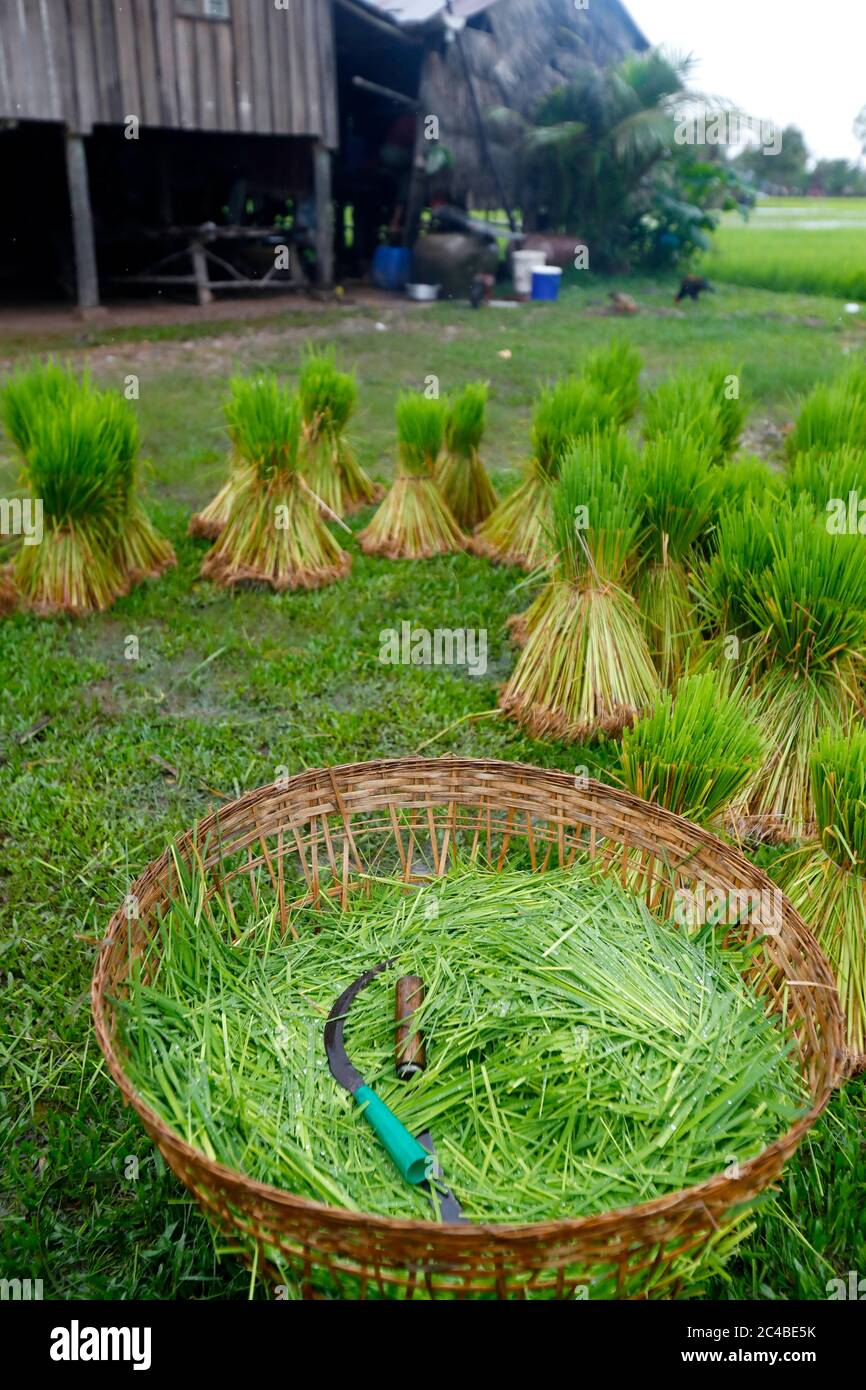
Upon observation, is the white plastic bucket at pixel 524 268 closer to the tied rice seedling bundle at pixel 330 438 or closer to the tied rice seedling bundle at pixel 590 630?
the tied rice seedling bundle at pixel 330 438

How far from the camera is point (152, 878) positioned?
2.21 meters

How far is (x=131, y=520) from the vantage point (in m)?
4.71

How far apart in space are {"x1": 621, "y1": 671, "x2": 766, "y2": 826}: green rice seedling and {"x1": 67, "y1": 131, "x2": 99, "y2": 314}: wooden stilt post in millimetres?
9565

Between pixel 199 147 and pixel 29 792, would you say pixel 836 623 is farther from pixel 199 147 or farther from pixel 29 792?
pixel 199 147

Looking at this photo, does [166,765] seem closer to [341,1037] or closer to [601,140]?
[341,1037]

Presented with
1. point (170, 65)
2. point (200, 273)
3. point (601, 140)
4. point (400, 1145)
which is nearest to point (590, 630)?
point (400, 1145)

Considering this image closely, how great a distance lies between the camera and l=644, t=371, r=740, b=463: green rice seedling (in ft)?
13.4

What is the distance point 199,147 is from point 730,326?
6.54m

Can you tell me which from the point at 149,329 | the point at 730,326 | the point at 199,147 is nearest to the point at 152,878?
the point at 149,329

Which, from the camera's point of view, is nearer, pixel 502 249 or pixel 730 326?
pixel 730 326

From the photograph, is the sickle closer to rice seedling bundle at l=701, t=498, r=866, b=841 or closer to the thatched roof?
rice seedling bundle at l=701, t=498, r=866, b=841

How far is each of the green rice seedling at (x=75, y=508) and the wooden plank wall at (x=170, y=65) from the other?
6753mm

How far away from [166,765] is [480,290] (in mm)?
10105
